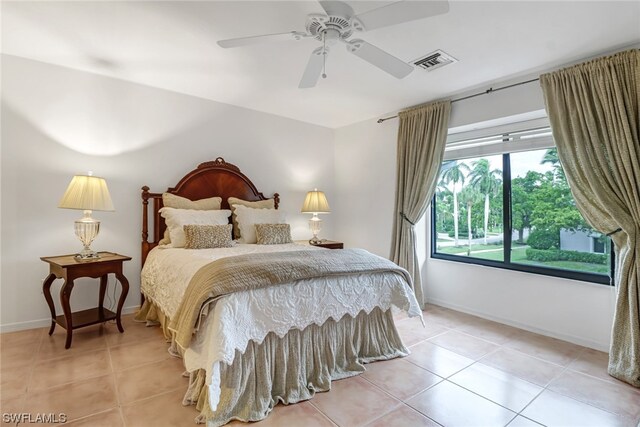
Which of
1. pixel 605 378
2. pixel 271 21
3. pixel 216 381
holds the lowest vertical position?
pixel 605 378

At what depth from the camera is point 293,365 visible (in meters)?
2.07

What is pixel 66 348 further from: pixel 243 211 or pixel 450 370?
pixel 450 370

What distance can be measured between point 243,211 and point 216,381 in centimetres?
231

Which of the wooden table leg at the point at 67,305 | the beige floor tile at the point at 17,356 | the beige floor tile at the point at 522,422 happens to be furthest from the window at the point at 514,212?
the beige floor tile at the point at 17,356

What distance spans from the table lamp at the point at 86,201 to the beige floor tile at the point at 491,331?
362 centimetres

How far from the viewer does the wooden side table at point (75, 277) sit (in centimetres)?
262

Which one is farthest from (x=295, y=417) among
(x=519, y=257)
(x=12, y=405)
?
(x=519, y=257)

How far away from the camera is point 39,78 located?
9.86 feet

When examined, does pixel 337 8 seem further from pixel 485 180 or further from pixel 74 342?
pixel 74 342

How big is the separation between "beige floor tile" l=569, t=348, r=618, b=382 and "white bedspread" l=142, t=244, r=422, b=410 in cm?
125

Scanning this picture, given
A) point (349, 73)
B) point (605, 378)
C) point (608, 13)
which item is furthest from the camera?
point (349, 73)

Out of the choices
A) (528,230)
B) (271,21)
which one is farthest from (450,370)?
(271,21)

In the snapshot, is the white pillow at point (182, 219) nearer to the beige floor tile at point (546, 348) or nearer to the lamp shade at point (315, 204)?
the lamp shade at point (315, 204)

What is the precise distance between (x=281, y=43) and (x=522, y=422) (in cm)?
304
